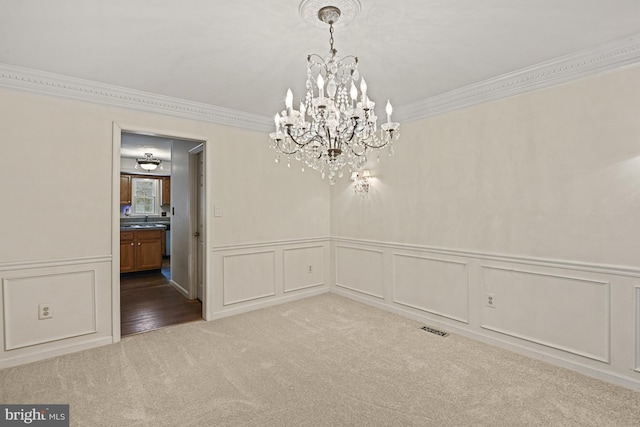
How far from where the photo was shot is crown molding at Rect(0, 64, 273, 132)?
275cm

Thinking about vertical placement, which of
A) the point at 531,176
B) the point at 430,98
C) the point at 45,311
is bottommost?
the point at 45,311

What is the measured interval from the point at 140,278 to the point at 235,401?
15.8 ft

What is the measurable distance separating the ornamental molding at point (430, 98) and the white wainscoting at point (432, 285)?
1.63 m

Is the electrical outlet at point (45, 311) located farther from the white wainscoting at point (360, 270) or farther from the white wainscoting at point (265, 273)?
the white wainscoting at point (360, 270)

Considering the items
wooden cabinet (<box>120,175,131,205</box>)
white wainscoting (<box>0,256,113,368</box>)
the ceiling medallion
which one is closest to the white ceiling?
the ceiling medallion

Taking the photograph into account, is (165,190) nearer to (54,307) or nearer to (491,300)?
(54,307)

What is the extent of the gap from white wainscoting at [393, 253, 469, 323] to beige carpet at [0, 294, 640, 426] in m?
0.34

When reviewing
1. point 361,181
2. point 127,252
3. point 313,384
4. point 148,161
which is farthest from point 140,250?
point 313,384

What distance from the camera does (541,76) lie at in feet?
9.09

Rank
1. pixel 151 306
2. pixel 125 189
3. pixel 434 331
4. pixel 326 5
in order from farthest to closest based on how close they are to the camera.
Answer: pixel 125 189
pixel 151 306
pixel 434 331
pixel 326 5

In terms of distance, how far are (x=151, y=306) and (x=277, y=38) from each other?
3825mm

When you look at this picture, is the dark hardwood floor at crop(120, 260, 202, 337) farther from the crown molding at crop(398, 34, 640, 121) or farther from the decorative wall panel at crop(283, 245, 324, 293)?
the crown molding at crop(398, 34, 640, 121)

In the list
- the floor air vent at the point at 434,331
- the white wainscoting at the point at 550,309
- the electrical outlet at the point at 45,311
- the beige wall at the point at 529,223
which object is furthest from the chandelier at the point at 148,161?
the white wainscoting at the point at 550,309

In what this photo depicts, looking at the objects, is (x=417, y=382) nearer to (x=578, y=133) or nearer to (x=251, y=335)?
(x=251, y=335)
